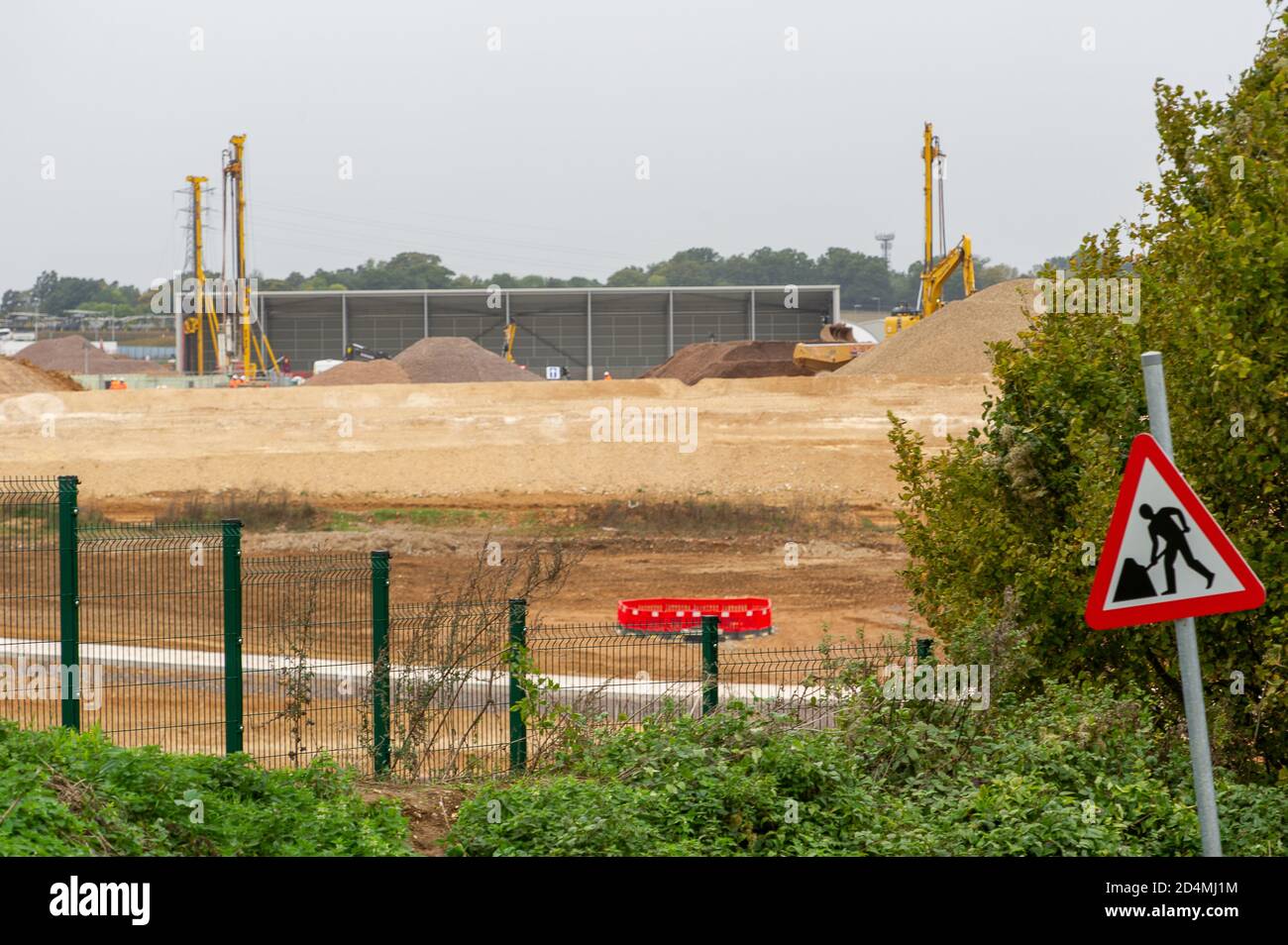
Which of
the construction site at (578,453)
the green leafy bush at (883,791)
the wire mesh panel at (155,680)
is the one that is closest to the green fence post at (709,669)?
the green leafy bush at (883,791)

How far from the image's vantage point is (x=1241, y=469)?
31.3ft

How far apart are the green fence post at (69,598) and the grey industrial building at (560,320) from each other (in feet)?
269

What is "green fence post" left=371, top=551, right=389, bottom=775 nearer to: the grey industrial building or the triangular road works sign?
the triangular road works sign

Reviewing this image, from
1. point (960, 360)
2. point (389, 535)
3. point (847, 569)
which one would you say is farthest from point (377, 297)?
point (847, 569)

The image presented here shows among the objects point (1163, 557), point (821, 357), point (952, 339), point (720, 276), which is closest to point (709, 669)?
point (1163, 557)

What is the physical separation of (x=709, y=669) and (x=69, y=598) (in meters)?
4.99

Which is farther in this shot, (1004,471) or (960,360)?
(960,360)

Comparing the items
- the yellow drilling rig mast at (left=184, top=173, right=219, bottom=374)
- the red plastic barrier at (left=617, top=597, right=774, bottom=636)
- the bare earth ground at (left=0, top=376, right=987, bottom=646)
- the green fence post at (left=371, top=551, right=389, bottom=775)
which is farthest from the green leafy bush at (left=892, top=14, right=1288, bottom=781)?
the yellow drilling rig mast at (left=184, top=173, right=219, bottom=374)

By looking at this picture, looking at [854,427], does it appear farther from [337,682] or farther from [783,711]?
[783,711]

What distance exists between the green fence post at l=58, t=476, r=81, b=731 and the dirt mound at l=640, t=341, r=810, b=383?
158 feet

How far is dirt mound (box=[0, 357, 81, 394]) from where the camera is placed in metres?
52.8

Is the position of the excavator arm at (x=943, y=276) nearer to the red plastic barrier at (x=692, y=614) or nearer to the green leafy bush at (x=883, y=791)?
the red plastic barrier at (x=692, y=614)

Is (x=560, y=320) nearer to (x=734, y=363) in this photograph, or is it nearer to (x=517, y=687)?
(x=734, y=363)

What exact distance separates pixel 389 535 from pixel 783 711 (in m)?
23.5
